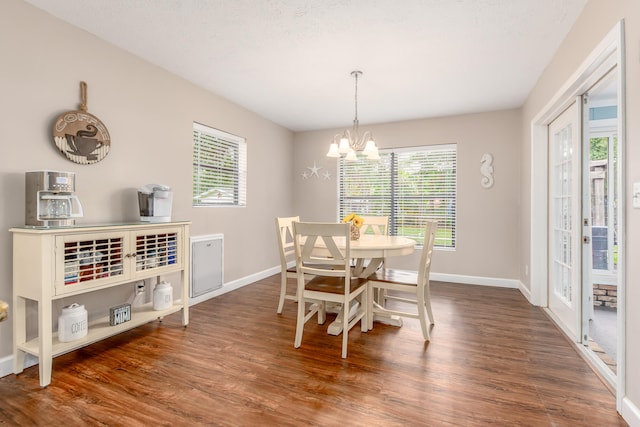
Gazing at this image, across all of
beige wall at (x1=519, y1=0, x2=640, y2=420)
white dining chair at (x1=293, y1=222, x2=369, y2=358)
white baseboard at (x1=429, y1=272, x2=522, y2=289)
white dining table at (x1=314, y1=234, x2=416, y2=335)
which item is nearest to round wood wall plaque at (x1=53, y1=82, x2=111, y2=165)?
white dining chair at (x1=293, y1=222, x2=369, y2=358)

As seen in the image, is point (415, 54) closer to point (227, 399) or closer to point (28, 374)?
point (227, 399)

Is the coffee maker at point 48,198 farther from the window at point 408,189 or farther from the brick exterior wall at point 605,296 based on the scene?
the brick exterior wall at point 605,296

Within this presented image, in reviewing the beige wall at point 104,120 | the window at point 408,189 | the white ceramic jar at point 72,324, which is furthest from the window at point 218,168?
the window at point 408,189

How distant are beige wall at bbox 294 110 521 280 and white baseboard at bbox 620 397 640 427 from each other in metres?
2.92

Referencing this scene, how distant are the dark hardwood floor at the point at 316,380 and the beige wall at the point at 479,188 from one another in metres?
1.57

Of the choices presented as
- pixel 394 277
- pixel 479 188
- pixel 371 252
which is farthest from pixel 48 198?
pixel 479 188

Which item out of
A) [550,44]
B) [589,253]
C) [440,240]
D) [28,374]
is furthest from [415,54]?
[28,374]

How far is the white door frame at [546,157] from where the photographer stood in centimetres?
169

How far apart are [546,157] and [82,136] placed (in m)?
4.31

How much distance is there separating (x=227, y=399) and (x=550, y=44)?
3.53 meters

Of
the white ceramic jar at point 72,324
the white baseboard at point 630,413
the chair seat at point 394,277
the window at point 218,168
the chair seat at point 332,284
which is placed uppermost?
the window at point 218,168

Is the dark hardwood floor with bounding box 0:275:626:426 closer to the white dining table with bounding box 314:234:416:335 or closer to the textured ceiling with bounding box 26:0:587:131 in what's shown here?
the white dining table with bounding box 314:234:416:335

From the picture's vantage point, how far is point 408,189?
5.05 m

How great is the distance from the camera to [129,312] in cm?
258
